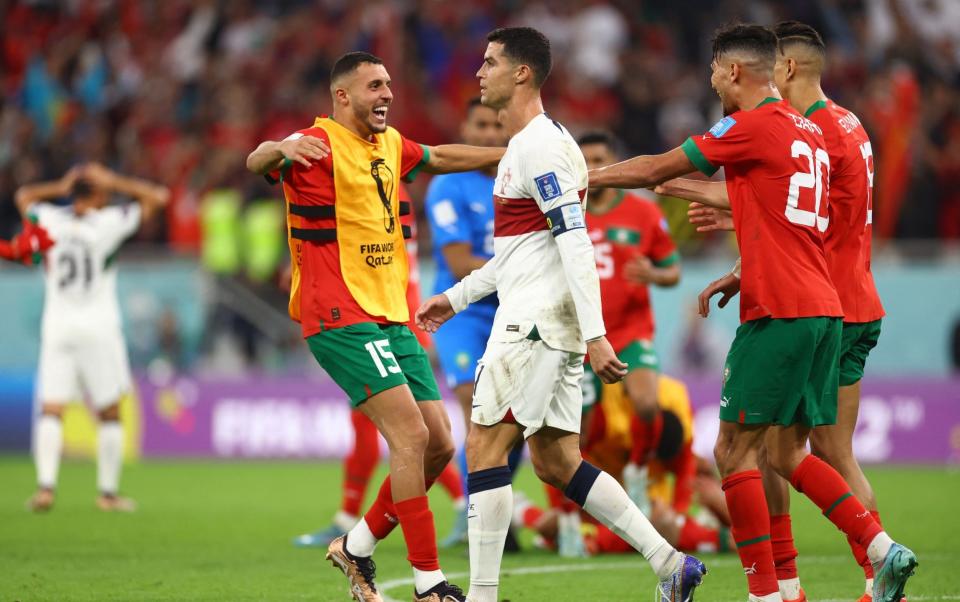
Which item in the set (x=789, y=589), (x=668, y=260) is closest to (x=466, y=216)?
(x=668, y=260)

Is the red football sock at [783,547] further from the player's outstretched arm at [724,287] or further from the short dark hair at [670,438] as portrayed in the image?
the short dark hair at [670,438]

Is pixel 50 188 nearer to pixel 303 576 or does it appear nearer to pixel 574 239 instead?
pixel 303 576

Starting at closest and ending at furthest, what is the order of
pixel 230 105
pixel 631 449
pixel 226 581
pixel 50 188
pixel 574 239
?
1. pixel 574 239
2. pixel 226 581
3. pixel 631 449
4. pixel 50 188
5. pixel 230 105

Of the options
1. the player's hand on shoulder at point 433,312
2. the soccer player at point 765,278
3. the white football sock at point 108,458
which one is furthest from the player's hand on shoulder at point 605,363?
the white football sock at point 108,458

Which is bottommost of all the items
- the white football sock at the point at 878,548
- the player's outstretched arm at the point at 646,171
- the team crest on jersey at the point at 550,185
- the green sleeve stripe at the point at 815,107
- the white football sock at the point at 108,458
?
the white football sock at the point at 108,458

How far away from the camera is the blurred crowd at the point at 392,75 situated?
19141mm

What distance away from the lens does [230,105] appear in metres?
22.2

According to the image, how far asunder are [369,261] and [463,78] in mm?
15776

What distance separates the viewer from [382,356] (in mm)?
7059

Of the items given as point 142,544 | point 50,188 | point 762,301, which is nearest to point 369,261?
point 762,301

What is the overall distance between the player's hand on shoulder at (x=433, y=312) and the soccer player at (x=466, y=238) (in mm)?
2794

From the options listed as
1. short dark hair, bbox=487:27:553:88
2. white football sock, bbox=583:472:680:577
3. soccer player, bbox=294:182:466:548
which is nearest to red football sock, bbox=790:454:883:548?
white football sock, bbox=583:472:680:577

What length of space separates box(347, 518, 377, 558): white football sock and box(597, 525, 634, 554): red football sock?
2950 millimetres

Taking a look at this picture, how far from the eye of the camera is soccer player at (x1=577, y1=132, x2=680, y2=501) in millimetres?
10008
